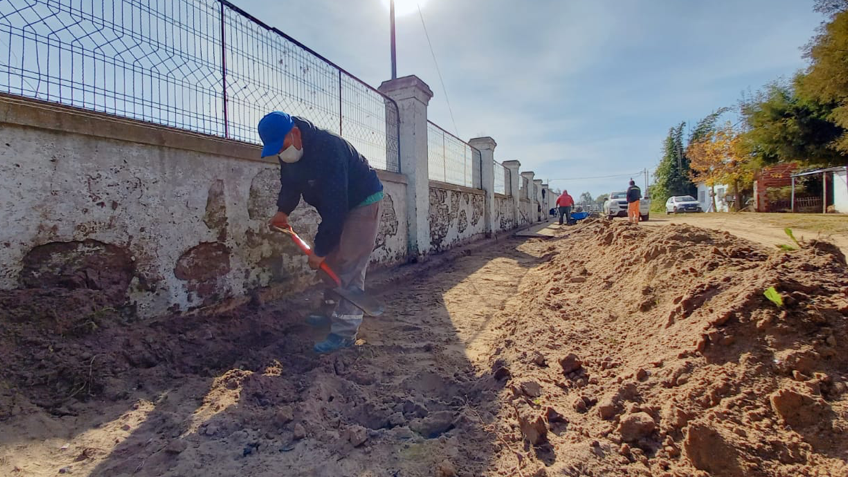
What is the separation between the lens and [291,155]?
7.90 feet

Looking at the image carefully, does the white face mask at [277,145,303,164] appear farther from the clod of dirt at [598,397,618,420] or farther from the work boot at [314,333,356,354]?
the clod of dirt at [598,397,618,420]

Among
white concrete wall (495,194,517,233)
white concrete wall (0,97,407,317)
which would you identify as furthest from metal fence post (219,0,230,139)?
white concrete wall (495,194,517,233)

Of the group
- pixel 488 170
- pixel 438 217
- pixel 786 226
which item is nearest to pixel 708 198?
pixel 786 226

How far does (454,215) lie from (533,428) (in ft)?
20.8

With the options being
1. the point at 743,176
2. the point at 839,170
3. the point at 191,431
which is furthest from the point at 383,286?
the point at 743,176

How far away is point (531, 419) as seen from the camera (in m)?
1.51

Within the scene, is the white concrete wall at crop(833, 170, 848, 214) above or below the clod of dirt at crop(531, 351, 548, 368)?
above

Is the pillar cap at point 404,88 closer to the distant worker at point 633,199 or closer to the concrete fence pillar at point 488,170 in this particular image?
the concrete fence pillar at point 488,170

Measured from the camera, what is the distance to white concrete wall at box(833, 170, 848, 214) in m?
15.6

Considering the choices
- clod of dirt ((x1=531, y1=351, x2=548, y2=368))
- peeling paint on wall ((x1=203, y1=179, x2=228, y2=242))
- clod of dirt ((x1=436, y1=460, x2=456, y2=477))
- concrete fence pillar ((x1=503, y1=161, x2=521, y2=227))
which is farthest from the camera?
concrete fence pillar ((x1=503, y1=161, x2=521, y2=227))

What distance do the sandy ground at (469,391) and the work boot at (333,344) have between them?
7cm

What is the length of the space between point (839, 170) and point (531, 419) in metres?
22.6

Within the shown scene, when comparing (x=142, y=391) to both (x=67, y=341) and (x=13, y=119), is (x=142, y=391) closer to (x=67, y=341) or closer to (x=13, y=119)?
(x=67, y=341)

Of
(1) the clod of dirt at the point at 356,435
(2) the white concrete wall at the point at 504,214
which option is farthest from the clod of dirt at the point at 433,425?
(2) the white concrete wall at the point at 504,214
